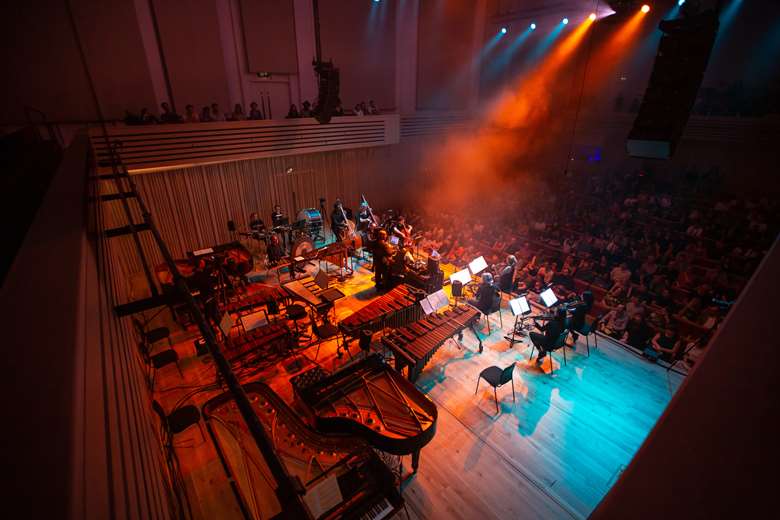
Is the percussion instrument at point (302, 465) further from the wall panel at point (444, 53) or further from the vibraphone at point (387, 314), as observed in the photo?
the wall panel at point (444, 53)

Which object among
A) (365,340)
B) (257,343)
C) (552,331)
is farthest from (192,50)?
(552,331)

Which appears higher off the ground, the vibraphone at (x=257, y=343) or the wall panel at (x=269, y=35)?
the wall panel at (x=269, y=35)

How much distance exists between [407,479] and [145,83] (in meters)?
10.6

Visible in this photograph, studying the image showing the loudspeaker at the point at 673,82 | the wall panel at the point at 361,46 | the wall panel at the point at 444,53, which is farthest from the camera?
the wall panel at the point at 444,53

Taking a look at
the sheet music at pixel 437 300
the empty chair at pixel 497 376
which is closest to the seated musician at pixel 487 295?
the sheet music at pixel 437 300

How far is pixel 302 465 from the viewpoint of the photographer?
14.2ft

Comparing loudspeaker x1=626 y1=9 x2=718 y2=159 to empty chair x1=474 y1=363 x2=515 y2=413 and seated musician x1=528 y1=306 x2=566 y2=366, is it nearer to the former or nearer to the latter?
seated musician x1=528 y1=306 x2=566 y2=366

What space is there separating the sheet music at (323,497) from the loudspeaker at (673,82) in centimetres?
662

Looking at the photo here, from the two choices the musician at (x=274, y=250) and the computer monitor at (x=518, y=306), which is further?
the musician at (x=274, y=250)

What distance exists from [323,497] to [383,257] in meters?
6.34

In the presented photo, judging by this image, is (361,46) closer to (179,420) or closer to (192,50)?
(192,50)

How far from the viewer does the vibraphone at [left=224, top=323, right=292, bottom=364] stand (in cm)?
634

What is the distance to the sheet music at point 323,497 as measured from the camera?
112 inches

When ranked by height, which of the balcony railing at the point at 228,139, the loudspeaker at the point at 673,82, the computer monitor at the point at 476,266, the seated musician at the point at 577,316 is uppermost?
the loudspeaker at the point at 673,82
